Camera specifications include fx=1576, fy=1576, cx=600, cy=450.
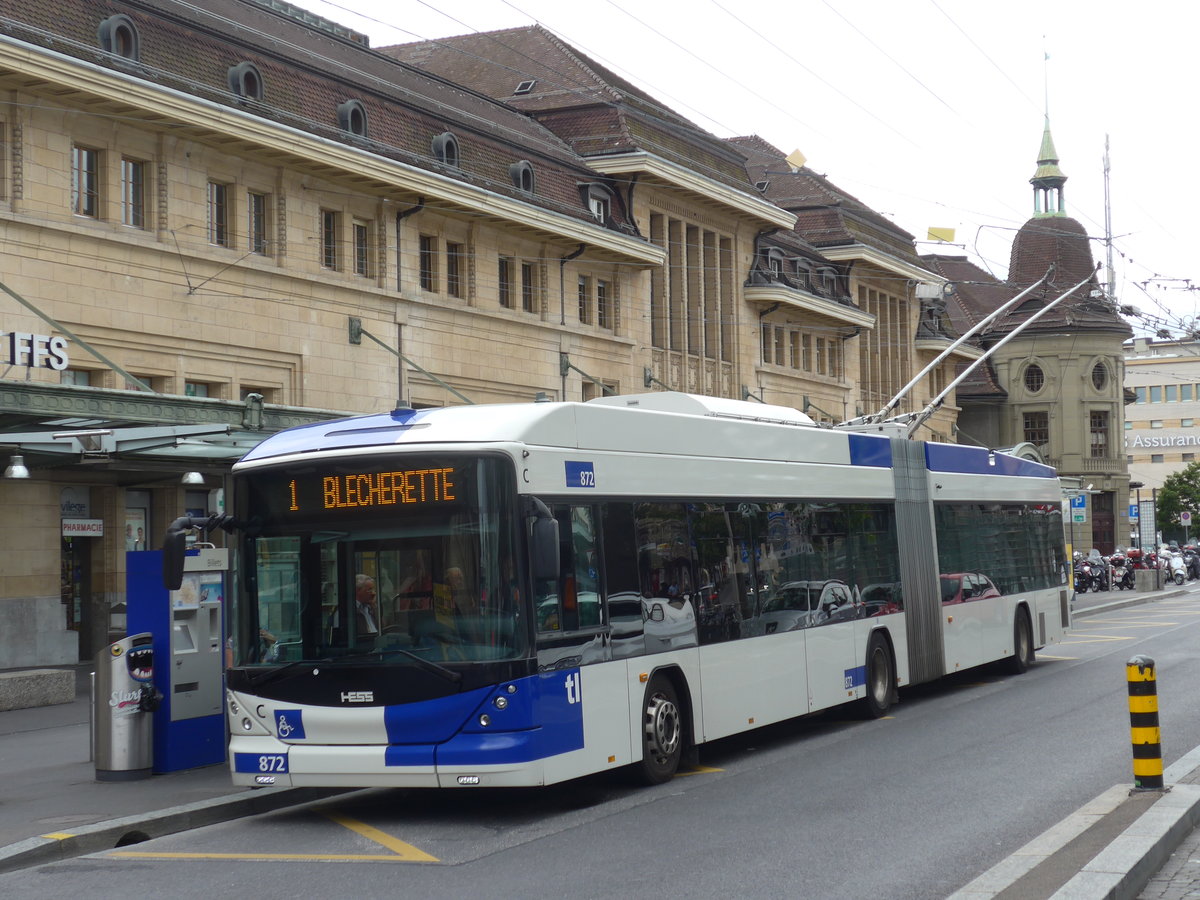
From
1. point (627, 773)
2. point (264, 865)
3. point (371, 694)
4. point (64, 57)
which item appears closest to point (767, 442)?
point (627, 773)

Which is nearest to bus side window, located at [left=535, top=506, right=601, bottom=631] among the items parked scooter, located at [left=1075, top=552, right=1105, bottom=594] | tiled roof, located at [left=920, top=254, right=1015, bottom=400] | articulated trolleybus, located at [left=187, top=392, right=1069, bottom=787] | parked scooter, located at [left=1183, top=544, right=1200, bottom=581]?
articulated trolleybus, located at [left=187, top=392, right=1069, bottom=787]

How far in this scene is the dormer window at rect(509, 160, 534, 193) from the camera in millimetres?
35031

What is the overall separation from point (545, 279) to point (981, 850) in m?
28.7

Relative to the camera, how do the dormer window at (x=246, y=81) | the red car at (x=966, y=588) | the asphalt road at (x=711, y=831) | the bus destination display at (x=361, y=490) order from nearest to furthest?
1. the asphalt road at (x=711, y=831)
2. the bus destination display at (x=361, y=490)
3. the red car at (x=966, y=588)
4. the dormer window at (x=246, y=81)

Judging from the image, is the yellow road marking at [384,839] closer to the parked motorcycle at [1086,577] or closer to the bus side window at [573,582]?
the bus side window at [573,582]

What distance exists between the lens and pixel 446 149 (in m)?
32.7

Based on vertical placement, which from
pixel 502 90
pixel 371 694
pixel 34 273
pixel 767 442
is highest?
pixel 502 90

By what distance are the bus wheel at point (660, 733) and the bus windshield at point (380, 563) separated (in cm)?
190

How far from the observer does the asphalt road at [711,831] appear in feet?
27.6

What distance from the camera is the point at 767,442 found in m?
14.3

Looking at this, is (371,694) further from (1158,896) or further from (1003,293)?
(1003,293)

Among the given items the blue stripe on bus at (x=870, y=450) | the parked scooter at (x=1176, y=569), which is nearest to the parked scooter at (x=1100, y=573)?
the parked scooter at (x=1176, y=569)

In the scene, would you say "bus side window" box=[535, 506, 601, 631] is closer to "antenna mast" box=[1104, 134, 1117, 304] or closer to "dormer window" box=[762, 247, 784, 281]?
"antenna mast" box=[1104, 134, 1117, 304]

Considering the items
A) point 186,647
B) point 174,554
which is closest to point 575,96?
point 186,647
